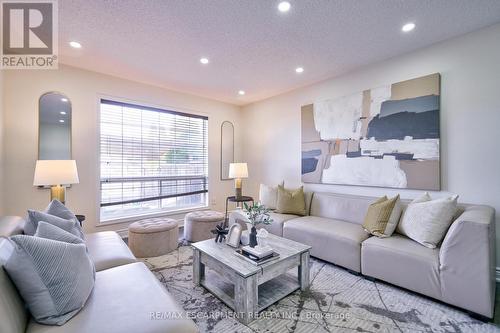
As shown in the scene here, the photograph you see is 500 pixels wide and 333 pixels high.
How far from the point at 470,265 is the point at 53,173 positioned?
413cm

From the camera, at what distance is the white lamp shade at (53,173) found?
247cm

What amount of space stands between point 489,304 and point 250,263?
184cm

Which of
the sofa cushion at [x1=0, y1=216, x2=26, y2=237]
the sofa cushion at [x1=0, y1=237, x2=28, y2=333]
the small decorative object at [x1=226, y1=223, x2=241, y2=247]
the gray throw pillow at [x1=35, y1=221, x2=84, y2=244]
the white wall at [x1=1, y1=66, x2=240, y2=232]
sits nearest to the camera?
the sofa cushion at [x1=0, y1=237, x2=28, y2=333]

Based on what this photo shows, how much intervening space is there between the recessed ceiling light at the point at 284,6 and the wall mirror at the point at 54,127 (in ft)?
10.4

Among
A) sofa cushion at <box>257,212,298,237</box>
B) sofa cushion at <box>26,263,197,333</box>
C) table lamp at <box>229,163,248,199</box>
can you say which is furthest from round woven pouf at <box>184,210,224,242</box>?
sofa cushion at <box>26,263,197,333</box>

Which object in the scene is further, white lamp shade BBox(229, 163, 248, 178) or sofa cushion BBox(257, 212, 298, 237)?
white lamp shade BBox(229, 163, 248, 178)

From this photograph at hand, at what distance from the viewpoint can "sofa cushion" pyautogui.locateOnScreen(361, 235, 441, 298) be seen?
76.4 inches

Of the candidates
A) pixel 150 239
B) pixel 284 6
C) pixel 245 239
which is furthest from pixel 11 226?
pixel 284 6

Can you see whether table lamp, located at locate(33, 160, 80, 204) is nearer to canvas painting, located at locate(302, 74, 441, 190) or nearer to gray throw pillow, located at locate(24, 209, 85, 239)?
gray throw pillow, located at locate(24, 209, 85, 239)

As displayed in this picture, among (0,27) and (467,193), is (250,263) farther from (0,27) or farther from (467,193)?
(0,27)

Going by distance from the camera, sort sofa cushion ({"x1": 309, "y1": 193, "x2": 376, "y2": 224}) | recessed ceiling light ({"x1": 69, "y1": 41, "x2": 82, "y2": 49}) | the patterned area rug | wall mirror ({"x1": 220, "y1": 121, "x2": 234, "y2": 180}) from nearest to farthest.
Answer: the patterned area rug → recessed ceiling light ({"x1": 69, "y1": 41, "x2": 82, "y2": 49}) → sofa cushion ({"x1": 309, "y1": 193, "x2": 376, "y2": 224}) → wall mirror ({"x1": 220, "y1": 121, "x2": 234, "y2": 180})

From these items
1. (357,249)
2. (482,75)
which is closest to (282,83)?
(482,75)

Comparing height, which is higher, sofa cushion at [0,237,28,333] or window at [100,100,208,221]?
window at [100,100,208,221]

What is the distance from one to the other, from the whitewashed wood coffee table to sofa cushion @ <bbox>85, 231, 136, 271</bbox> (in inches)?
24.6
